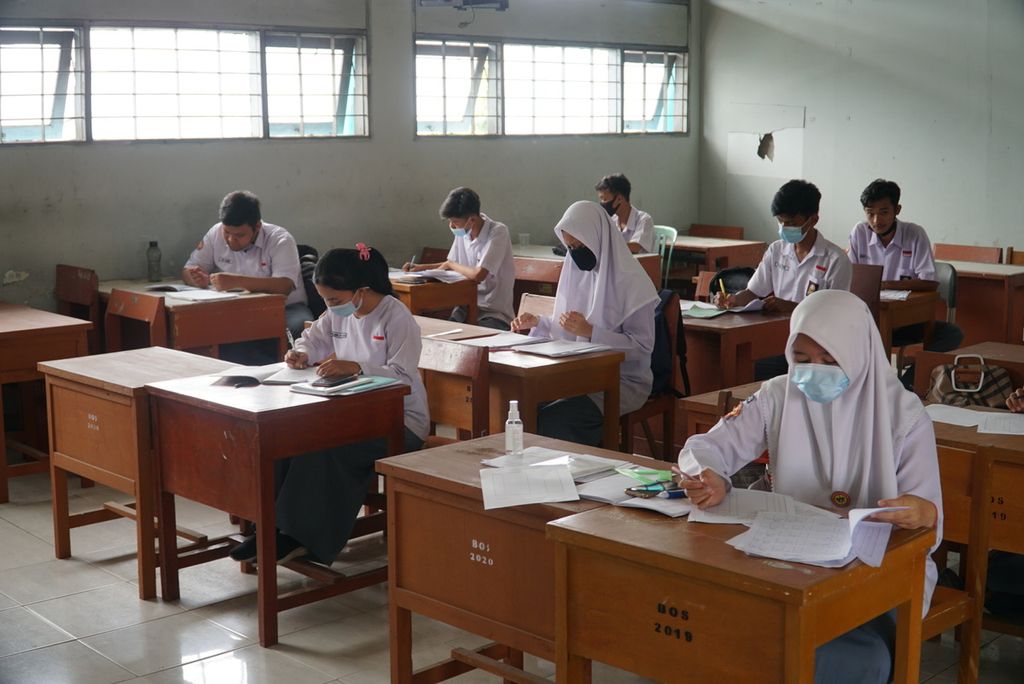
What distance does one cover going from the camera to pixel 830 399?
2412 millimetres

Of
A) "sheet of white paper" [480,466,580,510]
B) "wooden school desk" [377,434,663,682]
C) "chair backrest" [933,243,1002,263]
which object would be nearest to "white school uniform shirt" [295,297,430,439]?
"wooden school desk" [377,434,663,682]

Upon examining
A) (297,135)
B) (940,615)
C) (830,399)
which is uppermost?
(297,135)

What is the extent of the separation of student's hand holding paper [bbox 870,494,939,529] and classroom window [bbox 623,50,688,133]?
24.1ft

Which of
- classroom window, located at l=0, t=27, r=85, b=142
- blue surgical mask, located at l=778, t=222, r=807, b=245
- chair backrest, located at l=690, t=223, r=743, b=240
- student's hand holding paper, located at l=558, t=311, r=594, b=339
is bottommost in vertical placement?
student's hand holding paper, located at l=558, t=311, r=594, b=339

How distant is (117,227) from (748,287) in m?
3.44

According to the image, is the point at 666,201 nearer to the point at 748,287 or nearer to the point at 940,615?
the point at 748,287

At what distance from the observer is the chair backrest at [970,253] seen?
288 inches

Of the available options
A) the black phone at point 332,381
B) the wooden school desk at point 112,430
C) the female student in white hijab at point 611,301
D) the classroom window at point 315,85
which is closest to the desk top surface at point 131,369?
the wooden school desk at point 112,430

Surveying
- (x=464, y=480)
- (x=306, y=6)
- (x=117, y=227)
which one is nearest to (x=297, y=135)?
(x=306, y=6)

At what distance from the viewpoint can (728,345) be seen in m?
4.77

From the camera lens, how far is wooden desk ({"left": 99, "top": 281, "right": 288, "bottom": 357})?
532 centimetres

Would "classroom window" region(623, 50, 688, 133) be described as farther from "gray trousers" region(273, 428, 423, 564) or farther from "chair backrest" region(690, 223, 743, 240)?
"gray trousers" region(273, 428, 423, 564)

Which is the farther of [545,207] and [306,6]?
[545,207]

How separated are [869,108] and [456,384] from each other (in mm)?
5788
